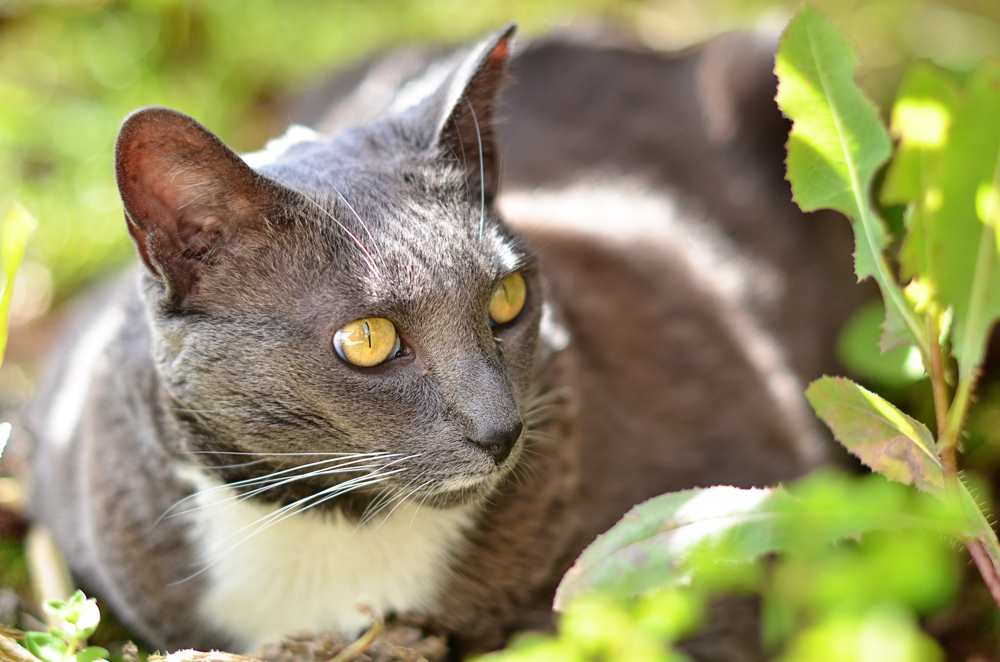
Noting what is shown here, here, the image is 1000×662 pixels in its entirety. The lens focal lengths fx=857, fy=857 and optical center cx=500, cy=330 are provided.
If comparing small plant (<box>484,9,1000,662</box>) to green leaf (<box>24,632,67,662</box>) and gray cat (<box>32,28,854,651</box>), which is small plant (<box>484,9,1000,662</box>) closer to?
gray cat (<box>32,28,854,651</box>)

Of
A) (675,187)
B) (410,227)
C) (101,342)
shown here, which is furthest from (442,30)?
(410,227)

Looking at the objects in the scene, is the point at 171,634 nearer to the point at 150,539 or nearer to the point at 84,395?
Answer: the point at 150,539

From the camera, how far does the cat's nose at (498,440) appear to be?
4.12 feet

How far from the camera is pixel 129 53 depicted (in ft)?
11.2

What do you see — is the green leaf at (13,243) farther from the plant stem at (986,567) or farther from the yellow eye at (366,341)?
the plant stem at (986,567)

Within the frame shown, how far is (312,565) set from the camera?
5.02 feet

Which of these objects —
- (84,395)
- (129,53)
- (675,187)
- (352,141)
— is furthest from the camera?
(129,53)

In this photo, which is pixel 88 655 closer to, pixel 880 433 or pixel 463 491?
pixel 463 491

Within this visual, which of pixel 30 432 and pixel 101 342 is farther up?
→ pixel 101 342

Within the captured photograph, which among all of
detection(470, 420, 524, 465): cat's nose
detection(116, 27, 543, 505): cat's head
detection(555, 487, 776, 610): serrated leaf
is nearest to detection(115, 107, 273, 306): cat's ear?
detection(116, 27, 543, 505): cat's head

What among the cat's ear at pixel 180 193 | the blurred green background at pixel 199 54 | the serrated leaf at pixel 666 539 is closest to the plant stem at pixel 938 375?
the serrated leaf at pixel 666 539

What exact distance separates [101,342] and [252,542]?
2.49 feet

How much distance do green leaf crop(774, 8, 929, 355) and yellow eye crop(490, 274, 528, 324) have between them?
0.47 metres

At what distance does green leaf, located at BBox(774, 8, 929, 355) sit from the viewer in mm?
1184
